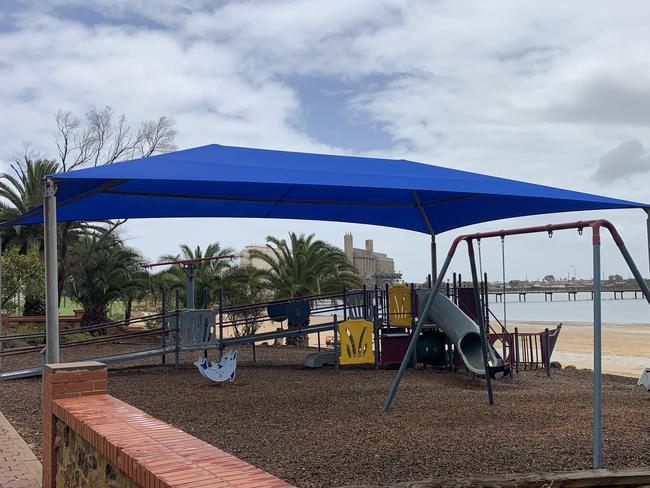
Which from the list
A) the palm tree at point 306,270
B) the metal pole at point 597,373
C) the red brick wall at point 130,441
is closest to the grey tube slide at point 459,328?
the metal pole at point 597,373

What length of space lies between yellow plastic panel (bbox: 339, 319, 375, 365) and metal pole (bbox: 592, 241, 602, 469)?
7.81 metres

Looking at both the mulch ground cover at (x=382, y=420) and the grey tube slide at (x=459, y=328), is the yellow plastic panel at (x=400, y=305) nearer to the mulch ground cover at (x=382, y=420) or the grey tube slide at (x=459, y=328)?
the grey tube slide at (x=459, y=328)

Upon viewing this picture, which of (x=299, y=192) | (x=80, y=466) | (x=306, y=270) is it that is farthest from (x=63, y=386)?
(x=306, y=270)

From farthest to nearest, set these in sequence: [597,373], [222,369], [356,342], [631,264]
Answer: [356,342] < [222,369] < [631,264] < [597,373]

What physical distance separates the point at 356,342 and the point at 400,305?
1893 millimetres

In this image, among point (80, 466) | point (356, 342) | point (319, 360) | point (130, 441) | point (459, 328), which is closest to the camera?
point (130, 441)

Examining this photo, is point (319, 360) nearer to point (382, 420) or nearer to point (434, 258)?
point (434, 258)

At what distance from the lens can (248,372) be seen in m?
13.9

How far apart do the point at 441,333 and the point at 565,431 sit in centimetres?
735

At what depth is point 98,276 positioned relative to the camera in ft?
89.5

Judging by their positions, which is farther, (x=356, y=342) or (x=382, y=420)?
(x=356, y=342)

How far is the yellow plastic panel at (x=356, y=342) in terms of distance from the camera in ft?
45.0

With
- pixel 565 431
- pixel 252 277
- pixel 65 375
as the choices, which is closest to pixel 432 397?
pixel 565 431

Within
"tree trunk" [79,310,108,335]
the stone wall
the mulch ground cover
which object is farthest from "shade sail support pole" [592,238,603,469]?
"tree trunk" [79,310,108,335]
